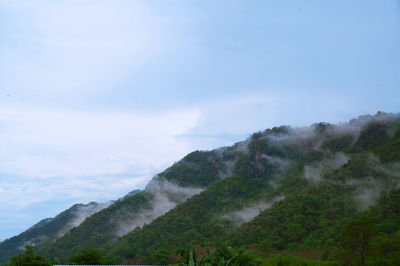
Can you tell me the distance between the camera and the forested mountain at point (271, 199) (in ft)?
277

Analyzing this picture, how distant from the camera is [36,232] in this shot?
17988cm

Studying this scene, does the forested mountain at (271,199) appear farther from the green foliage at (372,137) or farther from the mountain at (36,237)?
the mountain at (36,237)

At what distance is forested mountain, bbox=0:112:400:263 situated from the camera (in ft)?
277

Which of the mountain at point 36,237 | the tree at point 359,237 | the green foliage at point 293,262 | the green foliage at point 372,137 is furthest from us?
the mountain at point 36,237

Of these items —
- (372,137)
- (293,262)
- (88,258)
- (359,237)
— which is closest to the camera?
(359,237)

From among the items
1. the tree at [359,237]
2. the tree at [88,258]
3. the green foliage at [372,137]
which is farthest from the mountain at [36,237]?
the tree at [359,237]

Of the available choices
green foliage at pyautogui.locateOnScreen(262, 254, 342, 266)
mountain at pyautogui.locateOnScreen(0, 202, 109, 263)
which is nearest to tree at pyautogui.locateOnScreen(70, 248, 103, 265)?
green foliage at pyautogui.locateOnScreen(262, 254, 342, 266)

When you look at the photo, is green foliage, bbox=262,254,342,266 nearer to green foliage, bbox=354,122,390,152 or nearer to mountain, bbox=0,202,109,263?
green foliage, bbox=354,122,390,152

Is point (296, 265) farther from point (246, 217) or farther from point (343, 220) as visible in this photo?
point (246, 217)

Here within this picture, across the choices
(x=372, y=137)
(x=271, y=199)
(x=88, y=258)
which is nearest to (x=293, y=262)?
(x=88, y=258)

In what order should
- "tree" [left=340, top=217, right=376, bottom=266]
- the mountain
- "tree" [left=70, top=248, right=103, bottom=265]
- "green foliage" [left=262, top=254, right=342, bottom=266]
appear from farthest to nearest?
1. the mountain
2. "tree" [left=70, top=248, right=103, bottom=265]
3. "green foliage" [left=262, top=254, right=342, bottom=266]
4. "tree" [left=340, top=217, right=376, bottom=266]

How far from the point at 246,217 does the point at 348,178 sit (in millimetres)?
31793

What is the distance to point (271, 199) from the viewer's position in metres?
121

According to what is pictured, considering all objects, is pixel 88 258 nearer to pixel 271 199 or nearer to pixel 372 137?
pixel 271 199
